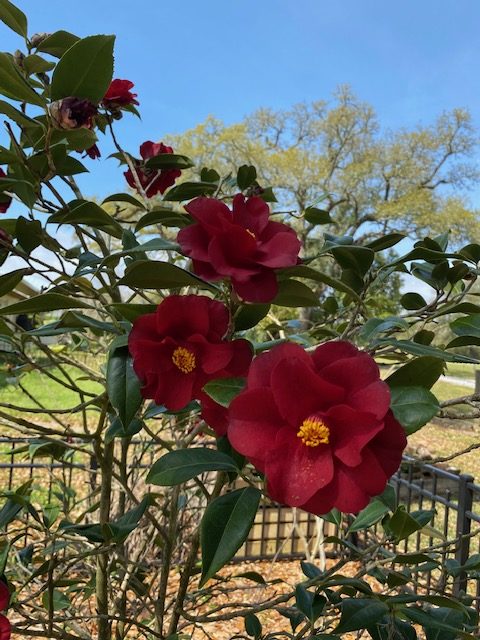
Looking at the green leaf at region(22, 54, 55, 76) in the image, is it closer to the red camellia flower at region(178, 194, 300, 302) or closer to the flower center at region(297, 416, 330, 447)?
the red camellia flower at region(178, 194, 300, 302)

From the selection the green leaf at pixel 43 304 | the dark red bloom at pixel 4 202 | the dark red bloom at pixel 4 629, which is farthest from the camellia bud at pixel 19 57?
the dark red bloom at pixel 4 629

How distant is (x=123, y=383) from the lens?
539 mm

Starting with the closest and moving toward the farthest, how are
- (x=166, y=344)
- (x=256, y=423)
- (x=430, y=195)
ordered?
(x=256, y=423)
(x=166, y=344)
(x=430, y=195)

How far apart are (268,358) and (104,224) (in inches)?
14.6

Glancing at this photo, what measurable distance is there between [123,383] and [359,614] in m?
0.45

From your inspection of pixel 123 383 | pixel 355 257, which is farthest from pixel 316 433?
pixel 355 257

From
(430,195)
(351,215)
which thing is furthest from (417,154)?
(351,215)

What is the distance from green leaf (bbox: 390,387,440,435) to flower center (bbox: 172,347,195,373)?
0.19 m

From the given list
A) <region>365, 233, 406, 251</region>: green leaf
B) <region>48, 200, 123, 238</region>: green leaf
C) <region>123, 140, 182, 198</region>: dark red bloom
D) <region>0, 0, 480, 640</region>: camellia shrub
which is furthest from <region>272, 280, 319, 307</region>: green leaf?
<region>123, 140, 182, 198</region>: dark red bloom

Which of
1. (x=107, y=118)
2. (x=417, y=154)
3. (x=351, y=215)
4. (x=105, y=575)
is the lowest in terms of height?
(x=105, y=575)

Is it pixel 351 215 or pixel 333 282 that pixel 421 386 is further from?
pixel 351 215

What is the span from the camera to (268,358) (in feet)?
1.41

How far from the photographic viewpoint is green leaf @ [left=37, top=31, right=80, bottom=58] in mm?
760

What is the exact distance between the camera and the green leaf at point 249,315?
0.60 meters
